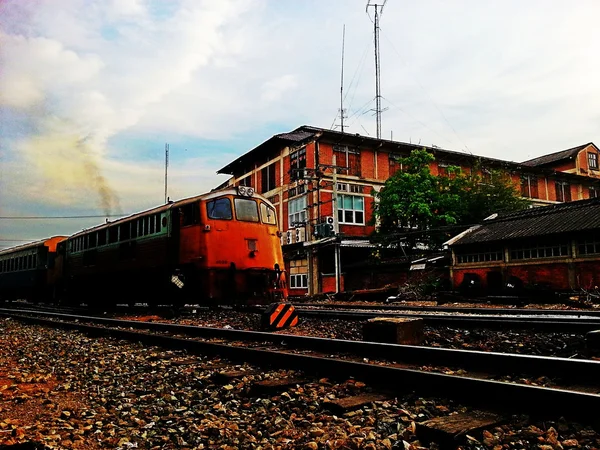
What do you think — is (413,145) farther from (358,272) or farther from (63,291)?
(63,291)

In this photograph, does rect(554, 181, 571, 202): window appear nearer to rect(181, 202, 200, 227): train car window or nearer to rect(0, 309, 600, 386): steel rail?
rect(181, 202, 200, 227): train car window

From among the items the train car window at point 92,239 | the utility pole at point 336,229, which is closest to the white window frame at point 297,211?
the utility pole at point 336,229

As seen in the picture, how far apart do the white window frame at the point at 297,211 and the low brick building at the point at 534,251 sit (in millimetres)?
11594

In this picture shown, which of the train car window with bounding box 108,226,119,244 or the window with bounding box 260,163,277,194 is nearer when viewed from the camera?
the train car window with bounding box 108,226,119,244

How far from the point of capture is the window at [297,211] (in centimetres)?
3366

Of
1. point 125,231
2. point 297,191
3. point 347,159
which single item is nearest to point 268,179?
point 297,191

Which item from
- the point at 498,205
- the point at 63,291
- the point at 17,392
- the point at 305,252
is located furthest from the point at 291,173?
the point at 17,392

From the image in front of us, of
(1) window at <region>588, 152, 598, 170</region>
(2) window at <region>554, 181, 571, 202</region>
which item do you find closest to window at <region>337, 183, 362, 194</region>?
(2) window at <region>554, 181, 571, 202</region>

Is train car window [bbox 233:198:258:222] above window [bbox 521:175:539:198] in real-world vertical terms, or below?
below

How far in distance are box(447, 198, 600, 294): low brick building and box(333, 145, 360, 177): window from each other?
10814mm

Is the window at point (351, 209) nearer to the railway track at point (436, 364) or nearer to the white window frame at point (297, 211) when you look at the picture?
the white window frame at point (297, 211)

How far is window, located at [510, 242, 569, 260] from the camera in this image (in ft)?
67.8

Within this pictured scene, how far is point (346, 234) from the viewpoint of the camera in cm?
3238

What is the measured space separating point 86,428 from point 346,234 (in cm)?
2891
